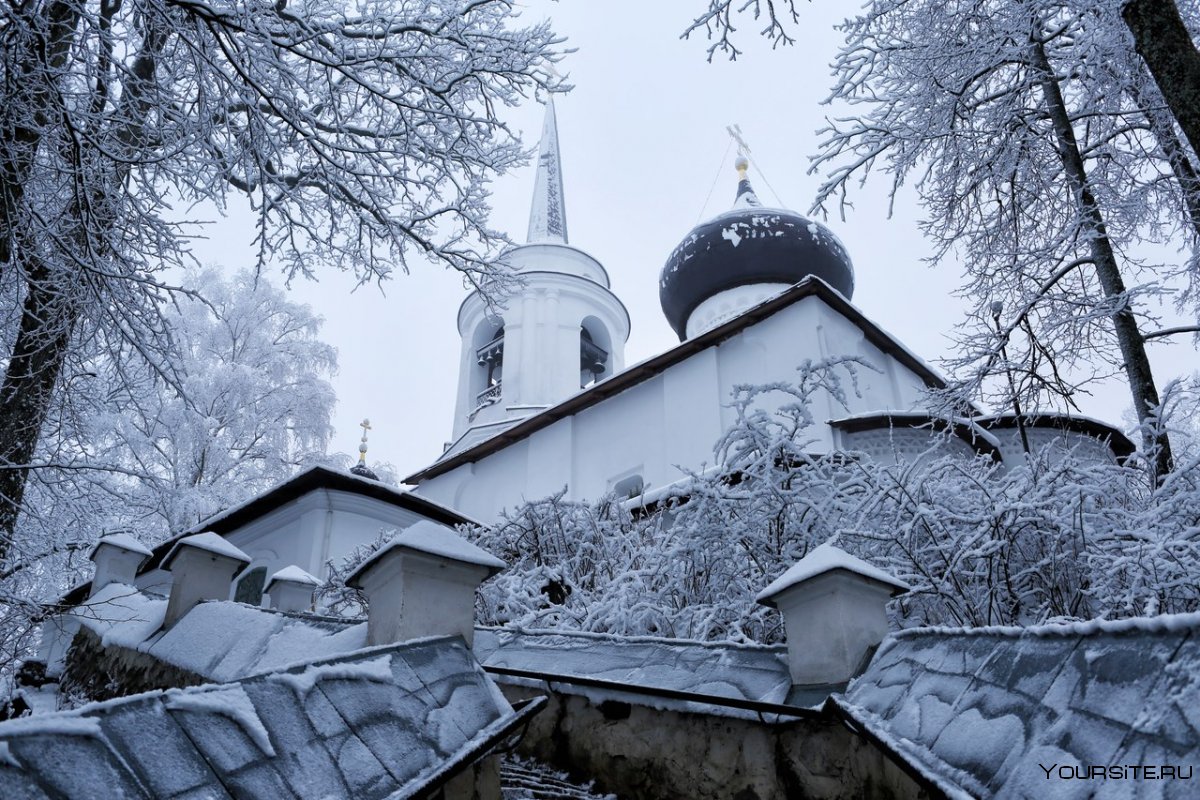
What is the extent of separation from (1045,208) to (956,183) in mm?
1039

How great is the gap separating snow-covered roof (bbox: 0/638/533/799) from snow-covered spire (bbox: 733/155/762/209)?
17211 millimetres

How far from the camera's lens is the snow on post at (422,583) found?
12.2 ft

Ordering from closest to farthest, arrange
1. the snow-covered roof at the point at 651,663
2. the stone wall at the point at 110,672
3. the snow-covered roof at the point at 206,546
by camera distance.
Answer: the snow-covered roof at the point at 651,663 < the stone wall at the point at 110,672 < the snow-covered roof at the point at 206,546

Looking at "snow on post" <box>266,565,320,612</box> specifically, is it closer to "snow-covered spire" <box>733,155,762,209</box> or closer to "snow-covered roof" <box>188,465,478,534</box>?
"snow-covered roof" <box>188,465,478,534</box>

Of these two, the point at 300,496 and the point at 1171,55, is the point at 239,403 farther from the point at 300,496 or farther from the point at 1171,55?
the point at 1171,55

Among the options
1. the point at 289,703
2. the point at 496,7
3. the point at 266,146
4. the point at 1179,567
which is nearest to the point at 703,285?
the point at 496,7

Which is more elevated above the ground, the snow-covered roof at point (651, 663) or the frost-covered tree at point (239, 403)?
the frost-covered tree at point (239, 403)

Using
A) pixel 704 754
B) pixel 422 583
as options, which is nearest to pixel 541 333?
pixel 422 583

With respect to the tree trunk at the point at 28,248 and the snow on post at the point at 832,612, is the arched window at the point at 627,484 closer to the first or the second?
the tree trunk at the point at 28,248

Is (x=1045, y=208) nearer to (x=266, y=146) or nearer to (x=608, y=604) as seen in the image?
(x=608, y=604)

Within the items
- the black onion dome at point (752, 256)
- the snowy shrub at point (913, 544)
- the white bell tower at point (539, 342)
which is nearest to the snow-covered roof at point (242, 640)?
the snowy shrub at point (913, 544)

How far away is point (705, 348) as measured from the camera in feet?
47.5

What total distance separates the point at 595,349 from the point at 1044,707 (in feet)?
66.9

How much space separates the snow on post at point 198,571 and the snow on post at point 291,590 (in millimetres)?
799
